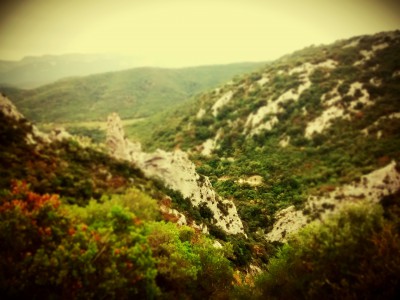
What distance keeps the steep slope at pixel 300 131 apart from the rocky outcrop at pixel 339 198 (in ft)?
0.97

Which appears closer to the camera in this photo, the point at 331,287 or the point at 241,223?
the point at 331,287

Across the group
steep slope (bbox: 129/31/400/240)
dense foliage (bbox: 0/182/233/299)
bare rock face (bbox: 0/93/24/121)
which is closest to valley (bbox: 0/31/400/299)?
dense foliage (bbox: 0/182/233/299)

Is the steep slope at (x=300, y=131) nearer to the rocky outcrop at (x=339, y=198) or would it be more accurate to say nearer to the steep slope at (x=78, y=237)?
the rocky outcrop at (x=339, y=198)

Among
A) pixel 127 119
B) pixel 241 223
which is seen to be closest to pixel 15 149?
pixel 241 223

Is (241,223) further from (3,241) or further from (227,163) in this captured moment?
(3,241)

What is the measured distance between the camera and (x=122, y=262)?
2092 centimetres

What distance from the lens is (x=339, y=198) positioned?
35969 mm

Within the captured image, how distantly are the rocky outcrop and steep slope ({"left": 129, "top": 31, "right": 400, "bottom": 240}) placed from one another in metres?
0.29

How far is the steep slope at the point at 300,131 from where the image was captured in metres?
56.6

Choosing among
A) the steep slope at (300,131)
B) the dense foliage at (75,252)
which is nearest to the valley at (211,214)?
the dense foliage at (75,252)

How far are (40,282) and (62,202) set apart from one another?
6.36 metres

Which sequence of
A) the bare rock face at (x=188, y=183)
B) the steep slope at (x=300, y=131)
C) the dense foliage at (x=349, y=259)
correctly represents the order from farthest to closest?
1. the steep slope at (x=300, y=131)
2. the bare rock face at (x=188, y=183)
3. the dense foliage at (x=349, y=259)

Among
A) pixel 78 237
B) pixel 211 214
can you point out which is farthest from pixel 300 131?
pixel 78 237

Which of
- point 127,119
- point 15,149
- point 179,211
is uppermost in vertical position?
point 15,149
